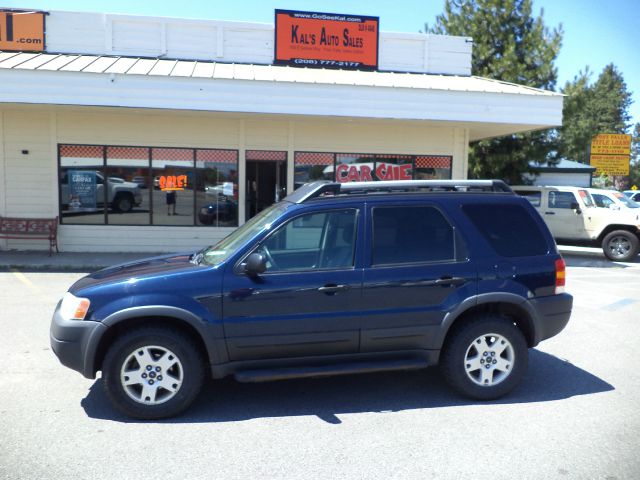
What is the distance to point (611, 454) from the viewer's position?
378 cm

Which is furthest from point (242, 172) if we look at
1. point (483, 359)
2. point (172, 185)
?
point (483, 359)

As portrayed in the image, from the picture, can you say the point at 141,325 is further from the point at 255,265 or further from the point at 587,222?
the point at 587,222

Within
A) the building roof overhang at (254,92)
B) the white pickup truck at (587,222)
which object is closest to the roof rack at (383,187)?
the building roof overhang at (254,92)

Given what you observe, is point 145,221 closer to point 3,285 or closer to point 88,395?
point 3,285

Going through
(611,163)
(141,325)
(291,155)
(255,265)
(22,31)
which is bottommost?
(141,325)

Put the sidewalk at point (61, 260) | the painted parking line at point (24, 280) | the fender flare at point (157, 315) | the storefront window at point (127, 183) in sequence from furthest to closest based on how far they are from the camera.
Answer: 1. the storefront window at point (127, 183)
2. the sidewalk at point (61, 260)
3. the painted parking line at point (24, 280)
4. the fender flare at point (157, 315)

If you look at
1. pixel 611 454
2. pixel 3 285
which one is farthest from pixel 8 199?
pixel 611 454

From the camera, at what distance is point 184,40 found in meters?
14.7

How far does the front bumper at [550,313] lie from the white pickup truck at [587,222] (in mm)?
9393

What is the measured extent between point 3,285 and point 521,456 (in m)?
8.96

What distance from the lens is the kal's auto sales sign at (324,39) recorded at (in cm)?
1505

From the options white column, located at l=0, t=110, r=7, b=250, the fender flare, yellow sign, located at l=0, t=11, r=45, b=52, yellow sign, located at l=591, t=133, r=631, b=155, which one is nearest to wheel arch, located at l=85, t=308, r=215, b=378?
the fender flare

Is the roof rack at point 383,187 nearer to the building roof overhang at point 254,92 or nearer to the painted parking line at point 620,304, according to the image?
the painted parking line at point 620,304

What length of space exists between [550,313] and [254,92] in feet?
29.4
